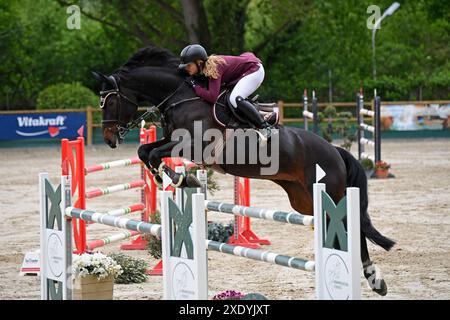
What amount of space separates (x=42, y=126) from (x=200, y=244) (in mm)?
17270

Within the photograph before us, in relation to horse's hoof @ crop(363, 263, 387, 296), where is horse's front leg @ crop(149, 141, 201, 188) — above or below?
above

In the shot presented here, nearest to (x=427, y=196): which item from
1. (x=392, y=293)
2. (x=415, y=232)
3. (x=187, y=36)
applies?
(x=415, y=232)

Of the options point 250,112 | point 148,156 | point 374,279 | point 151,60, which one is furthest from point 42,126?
point 374,279

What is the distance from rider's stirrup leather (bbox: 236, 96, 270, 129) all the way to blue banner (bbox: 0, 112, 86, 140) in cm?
1486

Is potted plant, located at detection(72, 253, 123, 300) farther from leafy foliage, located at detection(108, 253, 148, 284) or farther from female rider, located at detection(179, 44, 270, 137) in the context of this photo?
female rider, located at detection(179, 44, 270, 137)

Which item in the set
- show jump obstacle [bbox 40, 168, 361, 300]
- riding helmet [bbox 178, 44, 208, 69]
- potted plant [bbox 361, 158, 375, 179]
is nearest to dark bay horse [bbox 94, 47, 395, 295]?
riding helmet [bbox 178, 44, 208, 69]

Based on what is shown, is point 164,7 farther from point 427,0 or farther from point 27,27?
point 427,0

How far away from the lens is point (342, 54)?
2988cm

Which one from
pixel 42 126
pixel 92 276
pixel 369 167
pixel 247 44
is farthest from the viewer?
pixel 247 44

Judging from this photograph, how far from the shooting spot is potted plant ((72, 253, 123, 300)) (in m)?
5.76

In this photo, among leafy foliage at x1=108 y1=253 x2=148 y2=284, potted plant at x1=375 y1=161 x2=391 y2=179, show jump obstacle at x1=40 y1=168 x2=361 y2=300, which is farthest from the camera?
potted plant at x1=375 y1=161 x2=391 y2=179

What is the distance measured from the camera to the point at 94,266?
5.80 metres

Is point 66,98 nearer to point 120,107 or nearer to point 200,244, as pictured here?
point 120,107

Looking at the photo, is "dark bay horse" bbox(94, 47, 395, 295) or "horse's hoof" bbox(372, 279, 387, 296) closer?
"horse's hoof" bbox(372, 279, 387, 296)
